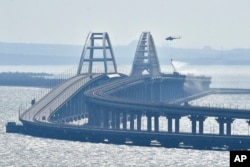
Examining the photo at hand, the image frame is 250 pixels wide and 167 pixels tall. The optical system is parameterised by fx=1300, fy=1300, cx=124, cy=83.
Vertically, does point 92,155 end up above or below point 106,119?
below

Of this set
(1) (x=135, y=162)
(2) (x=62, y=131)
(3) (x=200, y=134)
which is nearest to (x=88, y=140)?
(2) (x=62, y=131)

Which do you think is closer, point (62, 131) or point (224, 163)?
point (224, 163)

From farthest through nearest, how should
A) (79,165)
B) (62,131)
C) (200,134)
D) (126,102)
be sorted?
1. (126,102)
2. (62,131)
3. (200,134)
4. (79,165)

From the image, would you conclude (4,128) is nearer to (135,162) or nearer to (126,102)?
(126,102)

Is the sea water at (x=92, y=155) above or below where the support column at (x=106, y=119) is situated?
below

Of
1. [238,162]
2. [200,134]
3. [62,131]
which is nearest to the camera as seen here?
[238,162]

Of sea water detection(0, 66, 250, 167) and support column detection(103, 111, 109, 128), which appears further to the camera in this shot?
support column detection(103, 111, 109, 128)

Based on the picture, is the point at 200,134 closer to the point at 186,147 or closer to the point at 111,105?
the point at 186,147

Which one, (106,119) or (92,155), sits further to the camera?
(106,119)

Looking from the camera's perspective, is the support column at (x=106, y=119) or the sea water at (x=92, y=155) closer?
the sea water at (x=92, y=155)

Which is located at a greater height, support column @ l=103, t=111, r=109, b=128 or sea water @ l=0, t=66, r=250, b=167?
support column @ l=103, t=111, r=109, b=128
